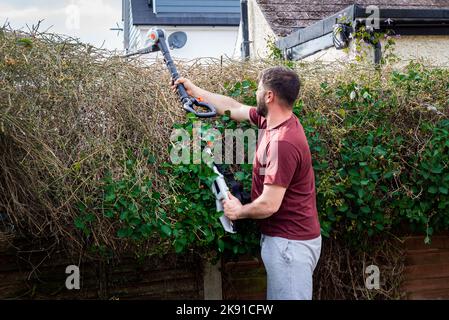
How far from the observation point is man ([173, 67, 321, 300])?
11.1 ft

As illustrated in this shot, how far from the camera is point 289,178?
3.39 m

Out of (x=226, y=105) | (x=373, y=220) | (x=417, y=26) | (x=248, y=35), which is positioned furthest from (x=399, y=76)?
(x=248, y=35)

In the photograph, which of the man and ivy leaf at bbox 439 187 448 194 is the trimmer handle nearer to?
the man

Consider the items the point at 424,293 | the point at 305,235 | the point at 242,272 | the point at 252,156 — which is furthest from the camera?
the point at 424,293

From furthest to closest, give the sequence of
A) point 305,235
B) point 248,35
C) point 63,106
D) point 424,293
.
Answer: point 248,35 < point 424,293 < point 63,106 < point 305,235

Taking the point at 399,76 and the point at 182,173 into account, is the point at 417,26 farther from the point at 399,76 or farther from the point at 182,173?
the point at 182,173

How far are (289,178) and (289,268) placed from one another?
52cm

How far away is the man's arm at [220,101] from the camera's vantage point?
14.1 ft

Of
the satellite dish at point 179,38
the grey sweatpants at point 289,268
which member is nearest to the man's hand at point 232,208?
the grey sweatpants at point 289,268

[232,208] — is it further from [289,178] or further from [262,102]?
[262,102]

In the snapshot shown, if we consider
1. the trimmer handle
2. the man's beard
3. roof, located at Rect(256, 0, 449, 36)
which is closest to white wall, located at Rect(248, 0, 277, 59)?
roof, located at Rect(256, 0, 449, 36)

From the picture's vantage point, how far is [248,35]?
13.4 meters

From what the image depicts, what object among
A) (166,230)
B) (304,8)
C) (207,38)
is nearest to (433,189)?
(166,230)

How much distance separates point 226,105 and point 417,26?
486cm
